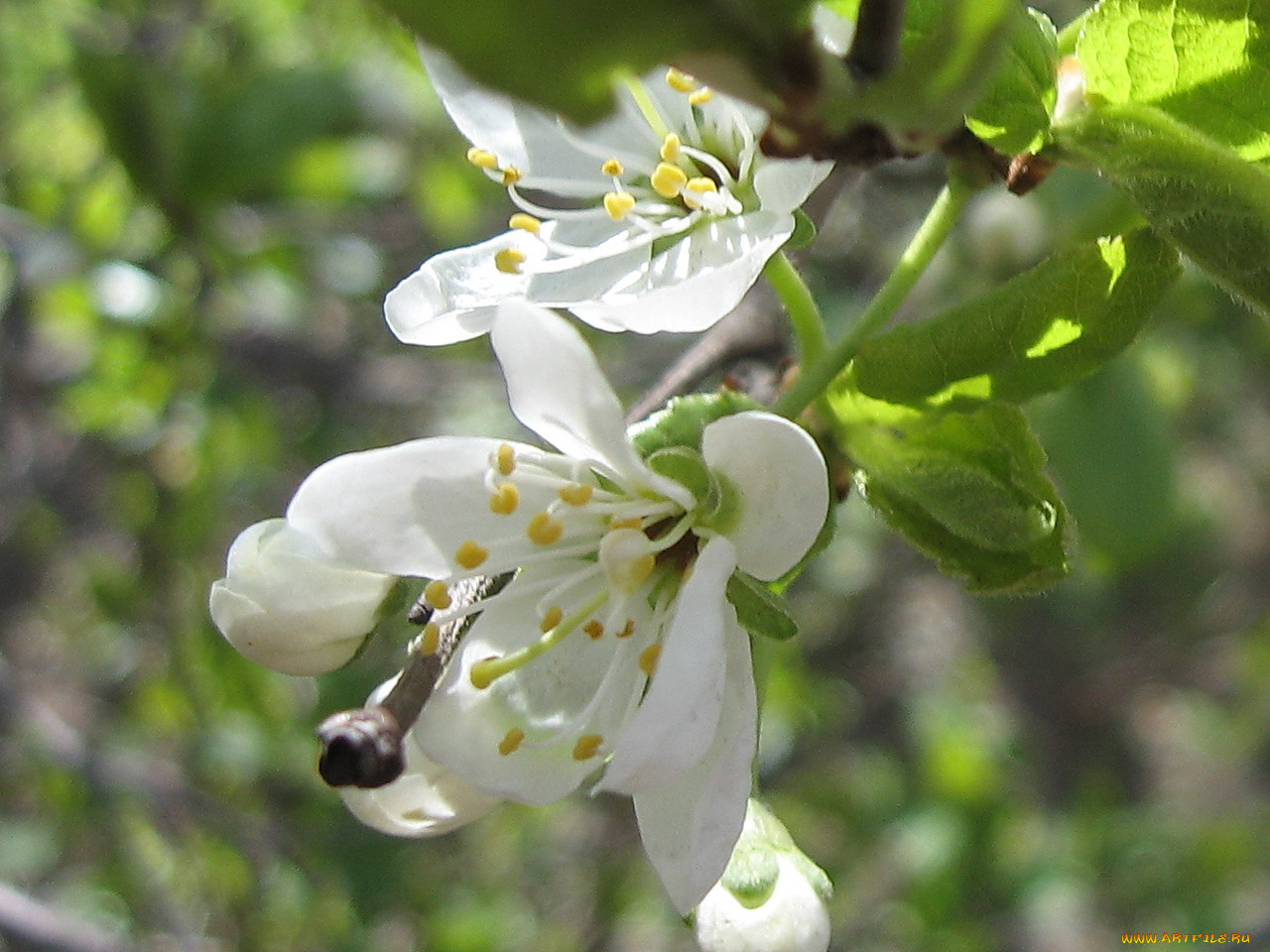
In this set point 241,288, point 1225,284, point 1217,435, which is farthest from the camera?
point 1217,435

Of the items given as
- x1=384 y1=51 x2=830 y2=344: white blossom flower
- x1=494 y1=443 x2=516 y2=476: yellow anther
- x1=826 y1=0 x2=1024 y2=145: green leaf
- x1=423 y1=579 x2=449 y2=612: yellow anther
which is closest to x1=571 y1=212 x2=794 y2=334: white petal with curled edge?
x1=384 y1=51 x2=830 y2=344: white blossom flower

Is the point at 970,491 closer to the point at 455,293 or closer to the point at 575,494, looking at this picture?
the point at 575,494

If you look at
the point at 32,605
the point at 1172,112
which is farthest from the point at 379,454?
the point at 32,605

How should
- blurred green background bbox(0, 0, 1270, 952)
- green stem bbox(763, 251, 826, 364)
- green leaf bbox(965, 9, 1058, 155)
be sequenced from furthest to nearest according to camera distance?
1. blurred green background bbox(0, 0, 1270, 952)
2. green stem bbox(763, 251, 826, 364)
3. green leaf bbox(965, 9, 1058, 155)

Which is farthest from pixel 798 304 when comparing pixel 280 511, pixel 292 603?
pixel 280 511

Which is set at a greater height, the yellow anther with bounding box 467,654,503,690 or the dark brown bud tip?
the dark brown bud tip

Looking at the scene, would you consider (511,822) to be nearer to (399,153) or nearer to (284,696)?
(284,696)

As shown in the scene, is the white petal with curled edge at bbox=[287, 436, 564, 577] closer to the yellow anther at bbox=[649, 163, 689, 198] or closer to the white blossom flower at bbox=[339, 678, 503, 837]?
the white blossom flower at bbox=[339, 678, 503, 837]

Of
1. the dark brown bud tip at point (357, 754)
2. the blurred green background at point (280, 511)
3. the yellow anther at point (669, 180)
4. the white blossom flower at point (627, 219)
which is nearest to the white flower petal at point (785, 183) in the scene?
the white blossom flower at point (627, 219)
